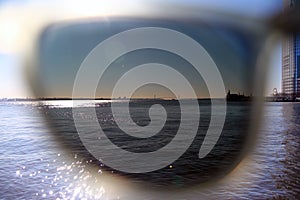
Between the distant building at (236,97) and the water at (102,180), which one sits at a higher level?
the distant building at (236,97)

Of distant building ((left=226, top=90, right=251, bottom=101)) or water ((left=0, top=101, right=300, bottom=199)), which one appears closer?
distant building ((left=226, top=90, right=251, bottom=101))

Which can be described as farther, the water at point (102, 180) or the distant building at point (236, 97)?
the water at point (102, 180)

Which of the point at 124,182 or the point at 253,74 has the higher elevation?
the point at 253,74

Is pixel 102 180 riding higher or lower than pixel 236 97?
lower

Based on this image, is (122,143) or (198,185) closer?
(198,185)

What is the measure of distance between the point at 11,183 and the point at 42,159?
127cm

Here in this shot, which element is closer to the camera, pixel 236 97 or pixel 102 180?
pixel 236 97

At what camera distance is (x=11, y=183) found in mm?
3592

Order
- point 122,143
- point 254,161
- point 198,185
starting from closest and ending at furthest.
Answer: point 198,185
point 254,161
point 122,143

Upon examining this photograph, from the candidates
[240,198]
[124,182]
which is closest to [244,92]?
[240,198]

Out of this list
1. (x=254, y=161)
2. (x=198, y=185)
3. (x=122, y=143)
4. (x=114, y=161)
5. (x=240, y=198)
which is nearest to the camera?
(x=240, y=198)

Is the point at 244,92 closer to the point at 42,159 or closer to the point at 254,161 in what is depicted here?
the point at 254,161

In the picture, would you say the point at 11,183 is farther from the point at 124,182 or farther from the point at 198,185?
the point at 198,185

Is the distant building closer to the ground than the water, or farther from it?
farther from it
